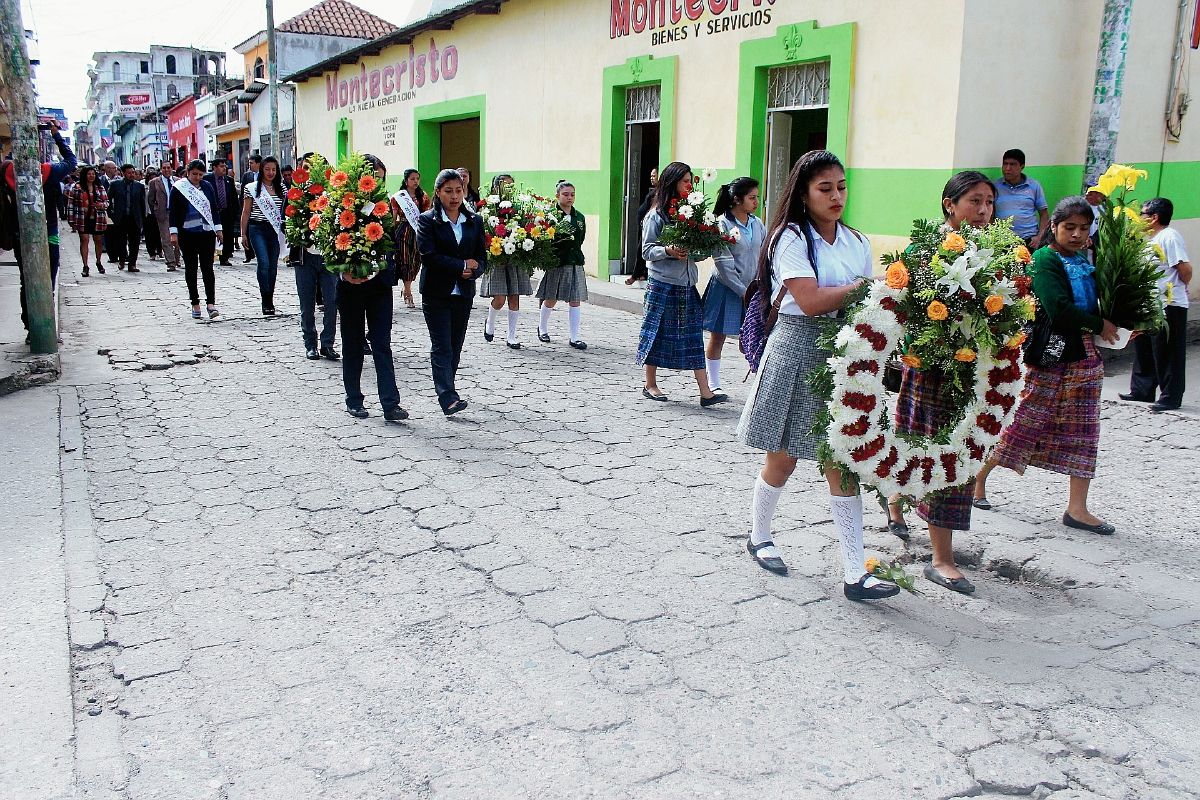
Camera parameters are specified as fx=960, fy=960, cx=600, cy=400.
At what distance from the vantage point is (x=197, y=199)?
10.4 m

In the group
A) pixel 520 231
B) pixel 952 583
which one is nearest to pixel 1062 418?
pixel 952 583

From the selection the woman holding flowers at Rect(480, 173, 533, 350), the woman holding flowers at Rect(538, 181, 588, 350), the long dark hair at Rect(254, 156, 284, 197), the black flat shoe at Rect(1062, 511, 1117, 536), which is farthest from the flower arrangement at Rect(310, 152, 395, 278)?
the black flat shoe at Rect(1062, 511, 1117, 536)

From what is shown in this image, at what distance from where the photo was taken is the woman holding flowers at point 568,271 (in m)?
9.50

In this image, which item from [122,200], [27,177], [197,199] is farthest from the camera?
[122,200]

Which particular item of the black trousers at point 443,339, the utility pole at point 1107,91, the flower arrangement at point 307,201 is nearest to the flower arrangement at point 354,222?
the flower arrangement at point 307,201

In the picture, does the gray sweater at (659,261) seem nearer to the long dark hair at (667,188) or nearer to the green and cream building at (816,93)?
the long dark hair at (667,188)

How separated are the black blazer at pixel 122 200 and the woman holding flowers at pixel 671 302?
13.2 meters

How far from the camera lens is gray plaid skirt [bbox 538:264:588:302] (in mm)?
9539

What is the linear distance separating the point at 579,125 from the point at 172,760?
13.4 m

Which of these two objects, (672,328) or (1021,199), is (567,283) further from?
(1021,199)

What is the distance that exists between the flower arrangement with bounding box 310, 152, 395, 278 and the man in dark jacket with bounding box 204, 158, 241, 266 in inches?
321

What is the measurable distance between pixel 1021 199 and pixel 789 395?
21.0 ft

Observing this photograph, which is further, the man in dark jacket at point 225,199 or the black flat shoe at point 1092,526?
the man in dark jacket at point 225,199

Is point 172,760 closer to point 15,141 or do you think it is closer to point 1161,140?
point 15,141
